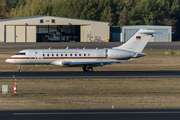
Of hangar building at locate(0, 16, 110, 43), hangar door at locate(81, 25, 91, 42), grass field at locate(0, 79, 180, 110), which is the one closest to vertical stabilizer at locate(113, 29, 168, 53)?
grass field at locate(0, 79, 180, 110)

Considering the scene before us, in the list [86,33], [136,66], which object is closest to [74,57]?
[136,66]

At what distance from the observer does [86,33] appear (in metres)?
86.3

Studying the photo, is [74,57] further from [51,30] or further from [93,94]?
[51,30]

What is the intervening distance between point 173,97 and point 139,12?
9164cm

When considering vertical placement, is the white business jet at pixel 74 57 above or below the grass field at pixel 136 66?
above

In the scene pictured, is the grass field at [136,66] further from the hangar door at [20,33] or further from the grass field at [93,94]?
the hangar door at [20,33]

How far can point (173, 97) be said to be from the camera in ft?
67.5

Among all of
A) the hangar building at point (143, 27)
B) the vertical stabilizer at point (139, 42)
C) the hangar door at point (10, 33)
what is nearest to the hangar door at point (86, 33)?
the hangar building at point (143, 27)
